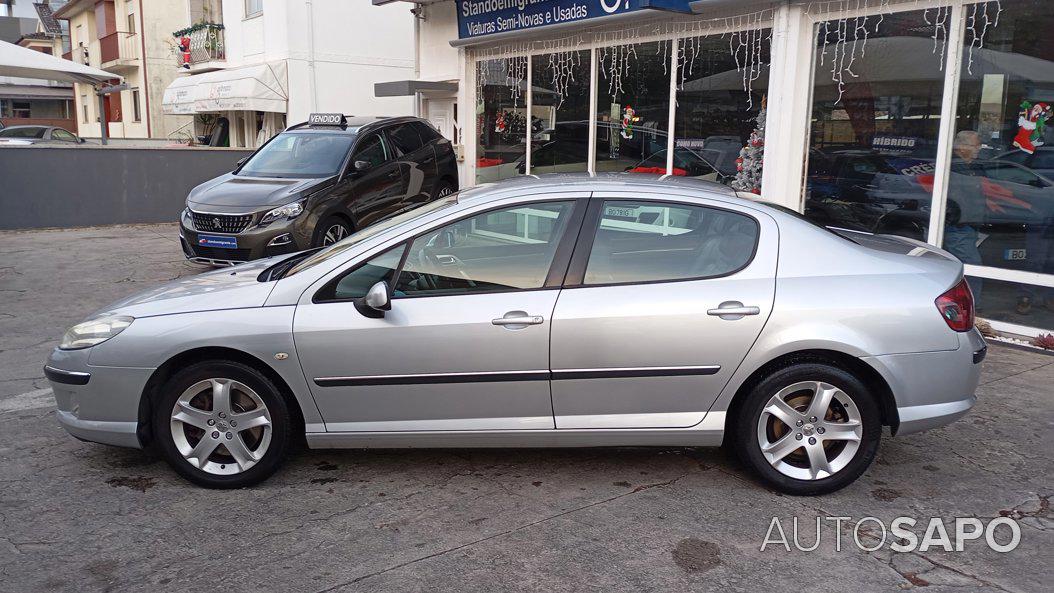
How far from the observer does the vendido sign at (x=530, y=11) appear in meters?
9.26

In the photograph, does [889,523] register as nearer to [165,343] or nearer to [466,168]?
[165,343]

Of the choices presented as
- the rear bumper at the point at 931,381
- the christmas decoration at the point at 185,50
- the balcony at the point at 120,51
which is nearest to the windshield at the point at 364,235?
the rear bumper at the point at 931,381

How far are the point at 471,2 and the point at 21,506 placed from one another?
9.77 meters

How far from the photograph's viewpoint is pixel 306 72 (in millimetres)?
19766

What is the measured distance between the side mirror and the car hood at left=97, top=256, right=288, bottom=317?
1.73ft

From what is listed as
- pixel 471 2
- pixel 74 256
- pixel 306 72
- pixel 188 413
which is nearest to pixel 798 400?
pixel 188 413

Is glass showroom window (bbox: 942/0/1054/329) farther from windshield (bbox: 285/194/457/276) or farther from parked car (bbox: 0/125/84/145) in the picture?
parked car (bbox: 0/125/84/145)

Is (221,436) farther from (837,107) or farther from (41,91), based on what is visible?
(41,91)

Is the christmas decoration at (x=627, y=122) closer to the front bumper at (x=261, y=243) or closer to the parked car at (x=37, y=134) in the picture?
the front bumper at (x=261, y=243)

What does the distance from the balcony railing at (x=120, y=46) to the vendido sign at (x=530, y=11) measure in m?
20.5

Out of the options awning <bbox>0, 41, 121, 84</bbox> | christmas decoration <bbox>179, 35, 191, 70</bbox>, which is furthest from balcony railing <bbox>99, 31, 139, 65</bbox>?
awning <bbox>0, 41, 121, 84</bbox>

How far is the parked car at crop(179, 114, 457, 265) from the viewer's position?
9.07 metres

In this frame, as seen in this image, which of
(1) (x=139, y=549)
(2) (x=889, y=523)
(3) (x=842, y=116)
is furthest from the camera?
(3) (x=842, y=116)

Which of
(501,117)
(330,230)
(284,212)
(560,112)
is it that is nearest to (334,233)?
(330,230)
